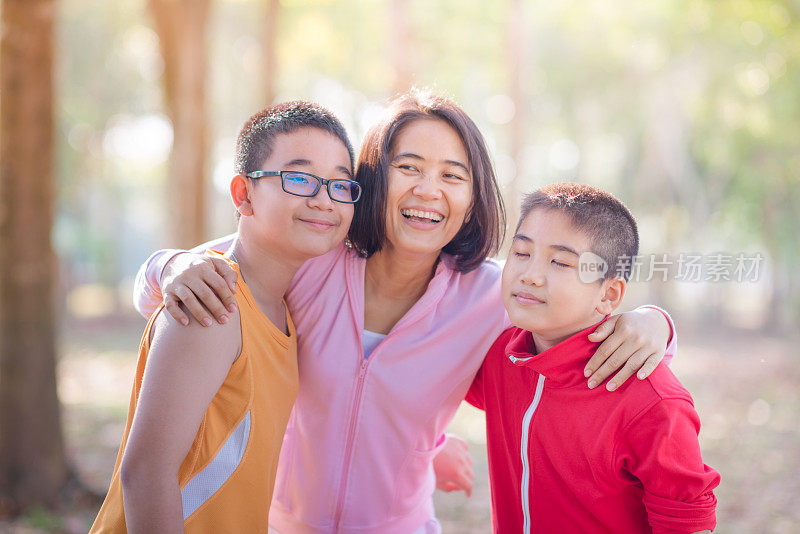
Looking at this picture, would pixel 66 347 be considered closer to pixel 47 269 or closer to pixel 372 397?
pixel 47 269

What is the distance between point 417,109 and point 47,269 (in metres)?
3.18

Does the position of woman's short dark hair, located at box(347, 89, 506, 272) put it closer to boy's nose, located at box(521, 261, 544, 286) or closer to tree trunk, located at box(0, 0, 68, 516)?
boy's nose, located at box(521, 261, 544, 286)

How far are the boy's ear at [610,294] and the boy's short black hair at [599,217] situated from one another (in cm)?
2

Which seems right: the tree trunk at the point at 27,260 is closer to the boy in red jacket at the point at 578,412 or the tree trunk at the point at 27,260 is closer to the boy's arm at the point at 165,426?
the boy's arm at the point at 165,426

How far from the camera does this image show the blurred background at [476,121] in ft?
13.9

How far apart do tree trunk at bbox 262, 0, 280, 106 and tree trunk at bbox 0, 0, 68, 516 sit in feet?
18.2

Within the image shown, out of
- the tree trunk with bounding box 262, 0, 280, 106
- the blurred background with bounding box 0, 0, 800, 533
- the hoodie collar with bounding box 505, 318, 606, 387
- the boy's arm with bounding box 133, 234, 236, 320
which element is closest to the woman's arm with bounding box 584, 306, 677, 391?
the hoodie collar with bounding box 505, 318, 606, 387

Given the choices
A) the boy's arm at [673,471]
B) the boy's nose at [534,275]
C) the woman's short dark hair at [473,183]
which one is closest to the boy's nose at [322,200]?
the woman's short dark hair at [473,183]

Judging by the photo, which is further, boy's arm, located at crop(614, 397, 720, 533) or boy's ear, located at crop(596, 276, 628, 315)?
boy's ear, located at crop(596, 276, 628, 315)

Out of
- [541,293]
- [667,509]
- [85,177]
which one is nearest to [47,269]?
[541,293]

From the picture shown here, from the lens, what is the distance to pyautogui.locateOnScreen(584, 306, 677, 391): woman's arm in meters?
1.81

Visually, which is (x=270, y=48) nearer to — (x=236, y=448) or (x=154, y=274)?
(x=154, y=274)

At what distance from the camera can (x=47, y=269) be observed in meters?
4.31

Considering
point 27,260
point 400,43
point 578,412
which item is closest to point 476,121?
point 578,412
